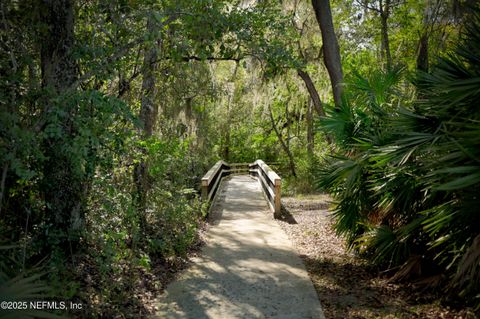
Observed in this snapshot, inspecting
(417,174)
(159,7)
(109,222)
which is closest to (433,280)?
(417,174)

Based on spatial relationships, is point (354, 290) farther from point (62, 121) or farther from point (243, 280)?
point (62, 121)

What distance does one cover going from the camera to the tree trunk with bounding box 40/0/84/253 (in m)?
4.27

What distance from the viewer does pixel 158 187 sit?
6.88 m

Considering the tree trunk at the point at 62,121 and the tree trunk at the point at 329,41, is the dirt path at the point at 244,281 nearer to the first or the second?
the tree trunk at the point at 62,121

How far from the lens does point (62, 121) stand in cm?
419

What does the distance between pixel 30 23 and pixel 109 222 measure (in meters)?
2.28

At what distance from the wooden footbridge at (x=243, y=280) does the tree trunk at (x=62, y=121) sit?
1385 millimetres

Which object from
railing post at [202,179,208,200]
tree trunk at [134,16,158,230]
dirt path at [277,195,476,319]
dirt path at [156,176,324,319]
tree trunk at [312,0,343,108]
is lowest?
dirt path at [277,195,476,319]

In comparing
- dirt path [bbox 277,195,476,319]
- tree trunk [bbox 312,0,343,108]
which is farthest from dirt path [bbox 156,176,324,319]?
tree trunk [bbox 312,0,343,108]

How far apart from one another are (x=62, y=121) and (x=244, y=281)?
285 centimetres

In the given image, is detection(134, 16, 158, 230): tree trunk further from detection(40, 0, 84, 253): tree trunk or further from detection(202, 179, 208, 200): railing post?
detection(202, 179, 208, 200): railing post

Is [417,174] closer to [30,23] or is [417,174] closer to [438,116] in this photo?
[438,116]

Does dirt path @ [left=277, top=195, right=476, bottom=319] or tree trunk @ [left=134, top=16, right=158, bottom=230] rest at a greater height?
tree trunk @ [left=134, top=16, right=158, bottom=230]

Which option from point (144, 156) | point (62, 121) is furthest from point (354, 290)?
point (62, 121)
